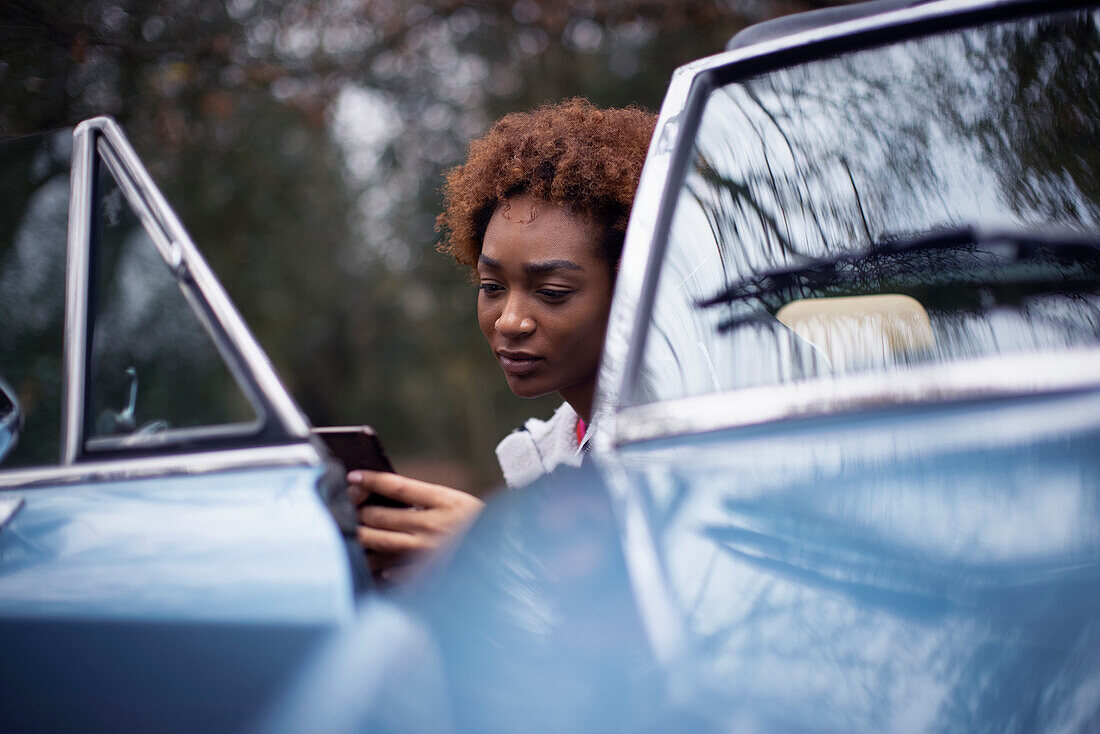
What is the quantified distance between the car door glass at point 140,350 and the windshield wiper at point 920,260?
791mm

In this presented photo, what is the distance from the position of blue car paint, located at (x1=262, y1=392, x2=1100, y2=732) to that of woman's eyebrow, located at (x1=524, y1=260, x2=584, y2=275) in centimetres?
81

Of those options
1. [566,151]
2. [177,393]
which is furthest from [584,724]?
[566,151]

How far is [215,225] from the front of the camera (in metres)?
7.04

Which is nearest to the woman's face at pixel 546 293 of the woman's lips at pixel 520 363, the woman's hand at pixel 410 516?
the woman's lips at pixel 520 363

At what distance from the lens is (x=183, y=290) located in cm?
131

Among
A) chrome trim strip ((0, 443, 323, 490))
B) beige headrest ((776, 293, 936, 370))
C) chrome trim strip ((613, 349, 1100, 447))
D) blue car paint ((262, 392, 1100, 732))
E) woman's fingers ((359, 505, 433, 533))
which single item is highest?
chrome trim strip ((0, 443, 323, 490))

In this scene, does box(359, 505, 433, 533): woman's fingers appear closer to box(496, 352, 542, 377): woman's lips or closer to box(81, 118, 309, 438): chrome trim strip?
box(81, 118, 309, 438): chrome trim strip

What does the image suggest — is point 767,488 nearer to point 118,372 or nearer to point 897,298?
point 897,298

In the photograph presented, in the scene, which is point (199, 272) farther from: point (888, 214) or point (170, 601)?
point (888, 214)

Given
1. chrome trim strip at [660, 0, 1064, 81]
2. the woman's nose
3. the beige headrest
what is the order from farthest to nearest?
the woman's nose, chrome trim strip at [660, 0, 1064, 81], the beige headrest

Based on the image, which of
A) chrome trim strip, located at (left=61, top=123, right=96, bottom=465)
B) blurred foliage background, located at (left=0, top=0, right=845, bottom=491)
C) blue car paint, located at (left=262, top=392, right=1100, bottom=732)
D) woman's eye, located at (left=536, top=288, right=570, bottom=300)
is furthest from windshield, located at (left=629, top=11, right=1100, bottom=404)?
blurred foliage background, located at (left=0, top=0, right=845, bottom=491)

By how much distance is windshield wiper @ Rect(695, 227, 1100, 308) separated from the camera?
1.20 metres

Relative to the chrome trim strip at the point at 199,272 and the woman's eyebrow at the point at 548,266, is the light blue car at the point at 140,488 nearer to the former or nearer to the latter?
the chrome trim strip at the point at 199,272

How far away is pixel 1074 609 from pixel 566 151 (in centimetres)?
147
